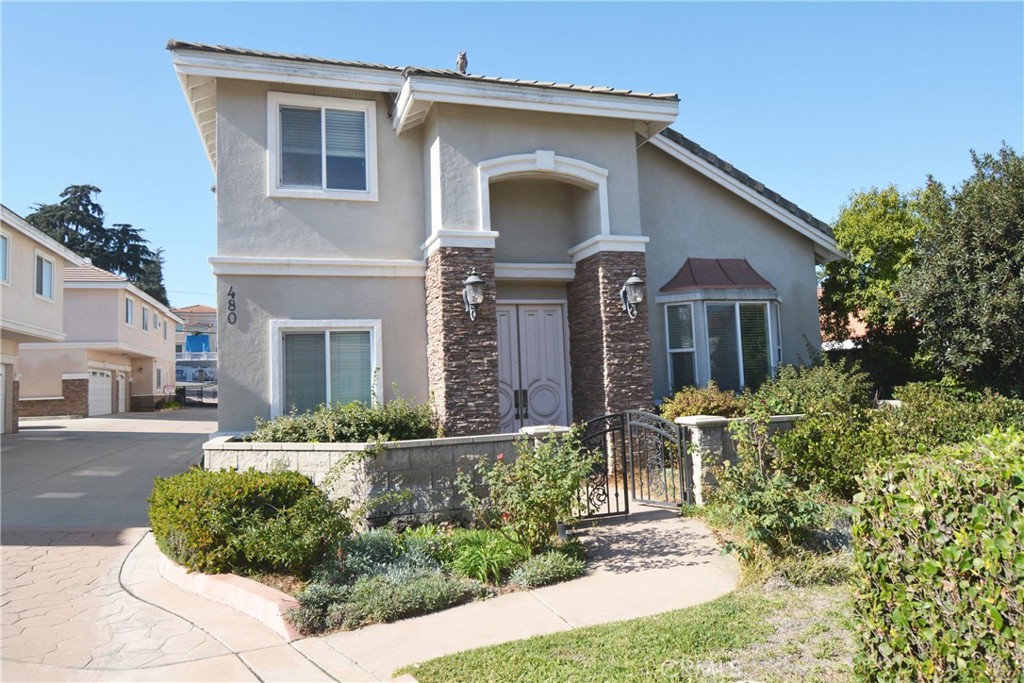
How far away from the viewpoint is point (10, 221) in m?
19.2

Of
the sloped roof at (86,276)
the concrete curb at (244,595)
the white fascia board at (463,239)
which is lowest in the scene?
the concrete curb at (244,595)

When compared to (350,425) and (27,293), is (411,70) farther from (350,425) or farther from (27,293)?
(27,293)

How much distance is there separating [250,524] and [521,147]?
24.4 ft

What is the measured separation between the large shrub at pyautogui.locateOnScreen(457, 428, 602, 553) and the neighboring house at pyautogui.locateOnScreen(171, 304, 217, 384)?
67.0 meters

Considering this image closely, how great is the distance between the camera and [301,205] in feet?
36.8

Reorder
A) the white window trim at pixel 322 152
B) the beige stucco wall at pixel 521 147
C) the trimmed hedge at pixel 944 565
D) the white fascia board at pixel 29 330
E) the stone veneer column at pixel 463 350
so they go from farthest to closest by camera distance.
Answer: the white fascia board at pixel 29 330, the white window trim at pixel 322 152, the beige stucco wall at pixel 521 147, the stone veneer column at pixel 463 350, the trimmed hedge at pixel 944 565

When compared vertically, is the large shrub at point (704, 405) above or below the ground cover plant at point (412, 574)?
above

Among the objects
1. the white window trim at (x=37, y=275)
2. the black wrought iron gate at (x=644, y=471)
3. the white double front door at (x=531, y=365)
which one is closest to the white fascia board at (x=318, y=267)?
the white double front door at (x=531, y=365)

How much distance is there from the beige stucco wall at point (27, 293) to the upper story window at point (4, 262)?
113 mm

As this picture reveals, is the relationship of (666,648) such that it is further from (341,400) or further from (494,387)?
(341,400)

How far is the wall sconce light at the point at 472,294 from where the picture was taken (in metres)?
10.4

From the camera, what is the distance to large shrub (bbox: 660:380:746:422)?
430 inches

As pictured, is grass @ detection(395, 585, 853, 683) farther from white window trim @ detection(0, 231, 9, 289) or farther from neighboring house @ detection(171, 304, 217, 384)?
neighboring house @ detection(171, 304, 217, 384)

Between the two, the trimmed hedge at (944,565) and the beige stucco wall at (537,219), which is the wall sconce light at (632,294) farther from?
the trimmed hedge at (944,565)
